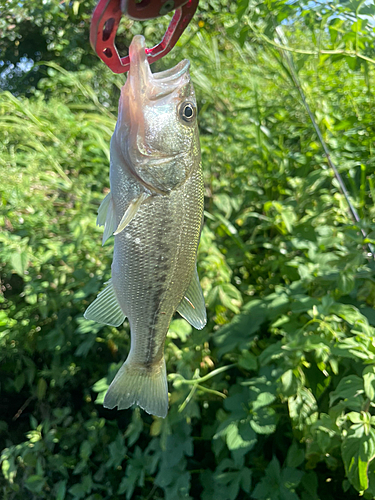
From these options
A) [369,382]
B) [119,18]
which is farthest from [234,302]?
[119,18]

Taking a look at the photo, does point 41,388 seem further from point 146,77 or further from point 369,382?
point 146,77

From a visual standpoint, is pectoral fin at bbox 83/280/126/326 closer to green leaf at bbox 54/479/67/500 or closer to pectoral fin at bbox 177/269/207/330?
pectoral fin at bbox 177/269/207/330

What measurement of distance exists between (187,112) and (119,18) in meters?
0.21

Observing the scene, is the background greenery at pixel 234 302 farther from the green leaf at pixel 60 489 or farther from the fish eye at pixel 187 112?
the fish eye at pixel 187 112

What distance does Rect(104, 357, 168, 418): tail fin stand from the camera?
86 centimetres

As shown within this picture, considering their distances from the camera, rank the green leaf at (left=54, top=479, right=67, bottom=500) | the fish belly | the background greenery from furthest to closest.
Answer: the green leaf at (left=54, top=479, right=67, bottom=500), the background greenery, the fish belly

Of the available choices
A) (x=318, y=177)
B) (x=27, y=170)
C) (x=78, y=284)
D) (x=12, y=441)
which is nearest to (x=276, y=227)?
(x=318, y=177)

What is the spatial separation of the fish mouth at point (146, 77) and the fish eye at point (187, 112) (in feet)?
0.12

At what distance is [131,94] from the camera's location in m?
0.79

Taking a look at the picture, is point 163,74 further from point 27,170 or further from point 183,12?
point 27,170

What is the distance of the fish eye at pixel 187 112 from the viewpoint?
846 mm

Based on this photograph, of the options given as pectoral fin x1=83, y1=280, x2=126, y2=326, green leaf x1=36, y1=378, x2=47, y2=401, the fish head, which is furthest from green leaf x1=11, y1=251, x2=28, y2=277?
the fish head

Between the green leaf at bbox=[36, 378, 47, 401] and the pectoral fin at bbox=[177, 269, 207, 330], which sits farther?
the green leaf at bbox=[36, 378, 47, 401]

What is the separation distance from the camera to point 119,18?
2.32 ft
